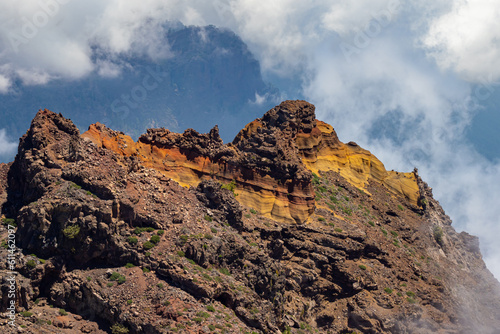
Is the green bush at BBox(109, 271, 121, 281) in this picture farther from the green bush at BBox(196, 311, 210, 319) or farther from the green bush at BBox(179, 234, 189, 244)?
the green bush at BBox(196, 311, 210, 319)

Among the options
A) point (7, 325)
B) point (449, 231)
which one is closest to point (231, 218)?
point (7, 325)

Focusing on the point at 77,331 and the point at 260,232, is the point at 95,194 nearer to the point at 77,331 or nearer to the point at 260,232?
the point at 77,331

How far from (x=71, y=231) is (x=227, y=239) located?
674 inches

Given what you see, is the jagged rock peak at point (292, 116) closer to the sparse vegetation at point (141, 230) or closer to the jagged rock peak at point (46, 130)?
the jagged rock peak at point (46, 130)

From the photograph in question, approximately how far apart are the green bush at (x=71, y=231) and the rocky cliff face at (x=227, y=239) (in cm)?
16

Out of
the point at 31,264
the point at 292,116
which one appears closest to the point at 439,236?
the point at 292,116

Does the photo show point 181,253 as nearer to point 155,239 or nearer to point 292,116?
point 155,239

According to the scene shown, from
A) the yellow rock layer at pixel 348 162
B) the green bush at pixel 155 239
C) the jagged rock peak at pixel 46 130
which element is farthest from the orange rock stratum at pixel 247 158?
the green bush at pixel 155 239

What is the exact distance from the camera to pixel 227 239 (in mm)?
55250

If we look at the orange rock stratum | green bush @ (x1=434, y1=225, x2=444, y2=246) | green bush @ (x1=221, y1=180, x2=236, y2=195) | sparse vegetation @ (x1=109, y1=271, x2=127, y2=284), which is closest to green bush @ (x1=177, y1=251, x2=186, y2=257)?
sparse vegetation @ (x1=109, y1=271, x2=127, y2=284)

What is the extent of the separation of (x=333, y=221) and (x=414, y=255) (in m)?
15.9

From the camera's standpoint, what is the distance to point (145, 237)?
4900 centimetres

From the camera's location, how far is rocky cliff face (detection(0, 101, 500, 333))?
146 ft

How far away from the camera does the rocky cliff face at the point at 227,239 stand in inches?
1756
